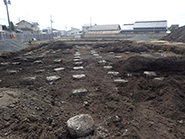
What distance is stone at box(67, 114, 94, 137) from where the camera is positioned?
1.98 metres

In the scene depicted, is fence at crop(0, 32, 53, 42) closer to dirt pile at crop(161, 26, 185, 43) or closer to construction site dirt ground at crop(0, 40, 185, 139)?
construction site dirt ground at crop(0, 40, 185, 139)

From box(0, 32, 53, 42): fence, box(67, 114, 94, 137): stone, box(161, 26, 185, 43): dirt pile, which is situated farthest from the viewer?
box(0, 32, 53, 42): fence

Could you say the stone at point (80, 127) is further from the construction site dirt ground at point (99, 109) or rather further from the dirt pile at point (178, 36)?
the dirt pile at point (178, 36)

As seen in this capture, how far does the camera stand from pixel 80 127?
6.64 ft

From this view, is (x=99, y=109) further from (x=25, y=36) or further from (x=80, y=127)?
(x=25, y=36)

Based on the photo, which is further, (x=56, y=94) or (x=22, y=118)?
(x=56, y=94)

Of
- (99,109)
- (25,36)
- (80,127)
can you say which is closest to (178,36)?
(99,109)

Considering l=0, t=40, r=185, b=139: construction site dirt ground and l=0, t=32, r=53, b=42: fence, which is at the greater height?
l=0, t=32, r=53, b=42: fence

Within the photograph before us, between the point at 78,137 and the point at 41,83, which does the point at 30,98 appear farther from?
the point at 78,137

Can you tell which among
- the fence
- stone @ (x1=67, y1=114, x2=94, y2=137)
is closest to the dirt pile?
stone @ (x1=67, y1=114, x2=94, y2=137)

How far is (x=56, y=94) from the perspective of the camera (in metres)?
3.42

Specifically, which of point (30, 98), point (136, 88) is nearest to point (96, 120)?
point (30, 98)

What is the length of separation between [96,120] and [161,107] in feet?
5.02

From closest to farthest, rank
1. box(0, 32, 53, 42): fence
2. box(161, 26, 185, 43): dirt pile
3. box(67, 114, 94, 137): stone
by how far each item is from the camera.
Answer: box(67, 114, 94, 137): stone → box(161, 26, 185, 43): dirt pile → box(0, 32, 53, 42): fence
